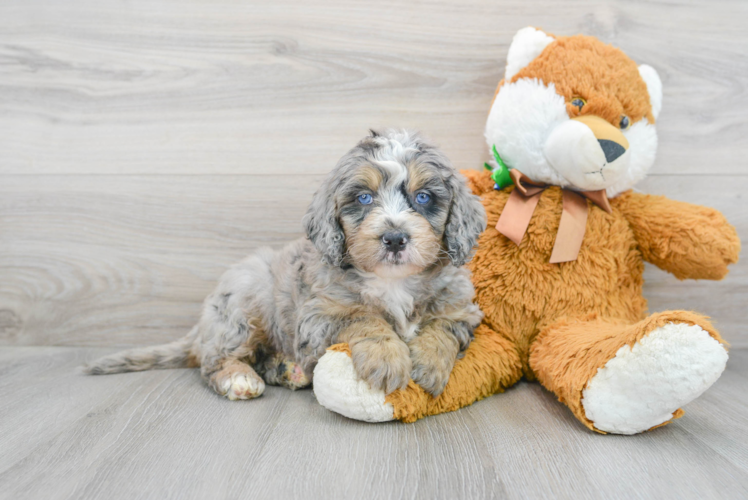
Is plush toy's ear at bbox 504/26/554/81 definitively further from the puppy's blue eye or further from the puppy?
the puppy's blue eye

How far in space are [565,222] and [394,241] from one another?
81cm

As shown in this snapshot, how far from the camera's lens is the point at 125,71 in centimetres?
270

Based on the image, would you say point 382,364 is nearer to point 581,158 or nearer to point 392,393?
point 392,393

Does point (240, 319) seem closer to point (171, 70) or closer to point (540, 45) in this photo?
point (171, 70)

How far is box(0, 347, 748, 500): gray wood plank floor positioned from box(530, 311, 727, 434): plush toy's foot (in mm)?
80

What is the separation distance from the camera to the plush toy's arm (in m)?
2.06

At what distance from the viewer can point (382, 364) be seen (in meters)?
1.68

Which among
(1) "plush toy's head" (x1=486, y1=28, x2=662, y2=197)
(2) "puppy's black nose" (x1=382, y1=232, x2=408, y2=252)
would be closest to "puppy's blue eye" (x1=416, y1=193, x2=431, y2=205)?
(2) "puppy's black nose" (x1=382, y1=232, x2=408, y2=252)

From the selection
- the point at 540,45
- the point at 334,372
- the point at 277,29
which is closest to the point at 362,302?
the point at 334,372

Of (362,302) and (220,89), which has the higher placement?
(220,89)

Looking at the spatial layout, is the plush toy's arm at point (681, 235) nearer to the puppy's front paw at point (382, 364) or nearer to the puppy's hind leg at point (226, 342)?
the puppy's front paw at point (382, 364)

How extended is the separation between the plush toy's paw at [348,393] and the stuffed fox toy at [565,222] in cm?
20

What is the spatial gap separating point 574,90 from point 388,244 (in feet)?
3.35

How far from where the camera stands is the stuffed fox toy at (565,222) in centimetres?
200
